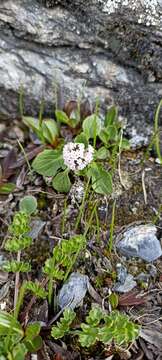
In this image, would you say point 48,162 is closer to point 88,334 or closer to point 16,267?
point 16,267

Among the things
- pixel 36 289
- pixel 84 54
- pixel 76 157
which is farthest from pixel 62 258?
pixel 84 54

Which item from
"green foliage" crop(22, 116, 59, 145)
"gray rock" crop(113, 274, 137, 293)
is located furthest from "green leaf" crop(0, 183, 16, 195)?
"gray rock" crop(113, 274, 137, 293)

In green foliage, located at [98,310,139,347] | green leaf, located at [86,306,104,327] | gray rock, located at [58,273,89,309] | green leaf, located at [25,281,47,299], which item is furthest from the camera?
gray rock, located at [58,273,89,309]

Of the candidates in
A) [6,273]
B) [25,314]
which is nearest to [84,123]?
[6,273]

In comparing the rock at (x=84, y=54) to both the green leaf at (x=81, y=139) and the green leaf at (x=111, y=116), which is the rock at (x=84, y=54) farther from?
the green leaf at (x=81, y=139)

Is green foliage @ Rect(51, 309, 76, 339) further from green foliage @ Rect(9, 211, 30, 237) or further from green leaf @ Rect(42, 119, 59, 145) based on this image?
green leaf @ Rect(42, 119, 59, 145)
